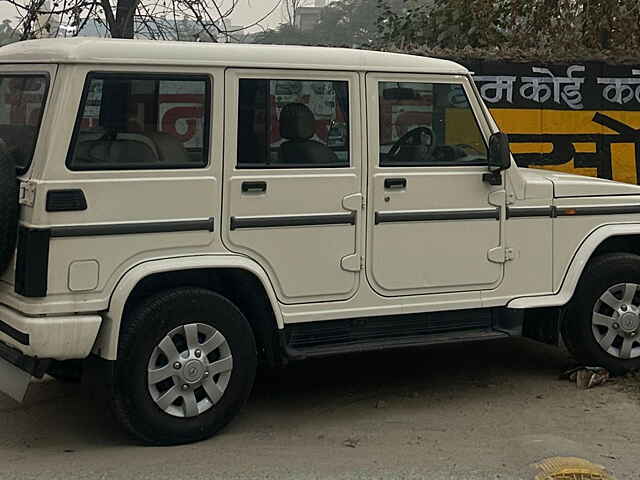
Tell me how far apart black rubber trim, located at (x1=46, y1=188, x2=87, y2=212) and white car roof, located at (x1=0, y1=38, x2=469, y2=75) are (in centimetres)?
66

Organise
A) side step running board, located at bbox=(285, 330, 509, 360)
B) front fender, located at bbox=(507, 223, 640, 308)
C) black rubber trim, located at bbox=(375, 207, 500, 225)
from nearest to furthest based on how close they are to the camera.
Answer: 1. side step running board, located at bbox=(285, 330, 509, 360)
2. black rubber trim, located at bbox=(375, 207, 500, 225)
3. front fender, located at bbox=(507, 223, 640, 308)

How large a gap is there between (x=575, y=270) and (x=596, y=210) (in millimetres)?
416

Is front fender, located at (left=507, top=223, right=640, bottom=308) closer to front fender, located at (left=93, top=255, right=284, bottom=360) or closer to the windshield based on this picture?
front fender, located at (left=93, top=255, right=284, bottom=360)

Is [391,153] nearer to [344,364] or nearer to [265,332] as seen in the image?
[265,332]

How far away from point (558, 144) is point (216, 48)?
5.63m

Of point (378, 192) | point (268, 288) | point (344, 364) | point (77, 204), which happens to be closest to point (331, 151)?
point (378, 192)

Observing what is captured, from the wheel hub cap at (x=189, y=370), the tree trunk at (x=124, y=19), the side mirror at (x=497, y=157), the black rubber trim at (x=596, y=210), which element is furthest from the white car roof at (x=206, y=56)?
the tree trunk at (x=124, y=19)

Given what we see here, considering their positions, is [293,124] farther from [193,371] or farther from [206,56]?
[193,371]

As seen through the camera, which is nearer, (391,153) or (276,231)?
(276,231)

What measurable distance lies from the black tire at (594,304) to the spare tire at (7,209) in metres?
3.49

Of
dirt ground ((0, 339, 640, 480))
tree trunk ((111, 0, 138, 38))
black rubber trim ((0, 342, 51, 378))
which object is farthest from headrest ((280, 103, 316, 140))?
tree trunk ((111, 0, 138, 38))

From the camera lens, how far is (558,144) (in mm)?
10180

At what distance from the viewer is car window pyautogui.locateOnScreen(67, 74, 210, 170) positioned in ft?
16.7

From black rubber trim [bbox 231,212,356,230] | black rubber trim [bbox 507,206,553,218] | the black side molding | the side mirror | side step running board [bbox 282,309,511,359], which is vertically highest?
the side mirror
